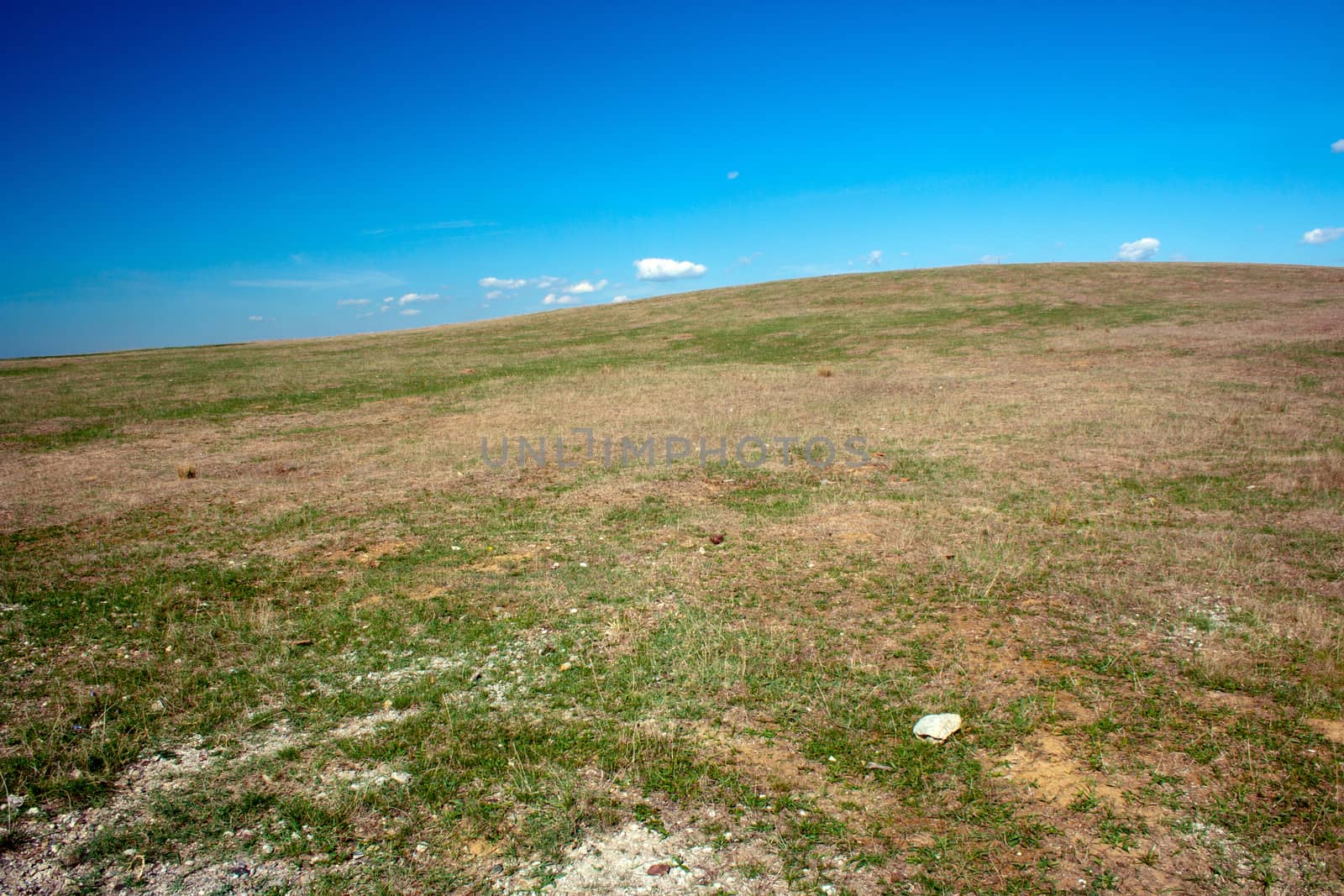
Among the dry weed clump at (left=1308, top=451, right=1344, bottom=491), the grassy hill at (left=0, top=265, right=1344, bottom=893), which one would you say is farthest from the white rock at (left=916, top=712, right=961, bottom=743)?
the dry weed clump at (left=1308, top=451, right=1344, bottom=491)

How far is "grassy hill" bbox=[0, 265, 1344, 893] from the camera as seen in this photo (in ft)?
11.9

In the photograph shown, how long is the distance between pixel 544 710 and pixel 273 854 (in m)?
1.73

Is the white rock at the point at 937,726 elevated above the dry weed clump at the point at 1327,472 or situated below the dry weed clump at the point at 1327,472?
below

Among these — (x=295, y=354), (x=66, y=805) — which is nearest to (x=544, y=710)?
(x=66, y=805)

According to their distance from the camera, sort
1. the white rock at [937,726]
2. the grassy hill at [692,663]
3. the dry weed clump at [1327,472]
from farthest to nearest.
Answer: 1. the dry weed clump at [1327,472]
2. the white rock at [937,726]
3. the grassy hill at [692,663]

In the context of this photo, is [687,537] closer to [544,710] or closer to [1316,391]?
[544,710]

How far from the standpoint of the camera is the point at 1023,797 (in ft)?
12.8

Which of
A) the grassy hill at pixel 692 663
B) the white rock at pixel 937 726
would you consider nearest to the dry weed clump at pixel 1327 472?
the grassy hill at pixel 692 663

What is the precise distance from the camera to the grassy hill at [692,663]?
11.9ft

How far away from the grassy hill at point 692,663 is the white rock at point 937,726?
102mm

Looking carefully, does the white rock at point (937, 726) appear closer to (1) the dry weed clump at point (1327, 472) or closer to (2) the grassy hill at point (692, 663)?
(2) the grassy hill at point (692, 663)

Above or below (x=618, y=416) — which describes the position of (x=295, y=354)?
above

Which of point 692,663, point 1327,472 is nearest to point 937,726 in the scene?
point 692,663

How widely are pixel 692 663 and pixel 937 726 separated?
182 cm
